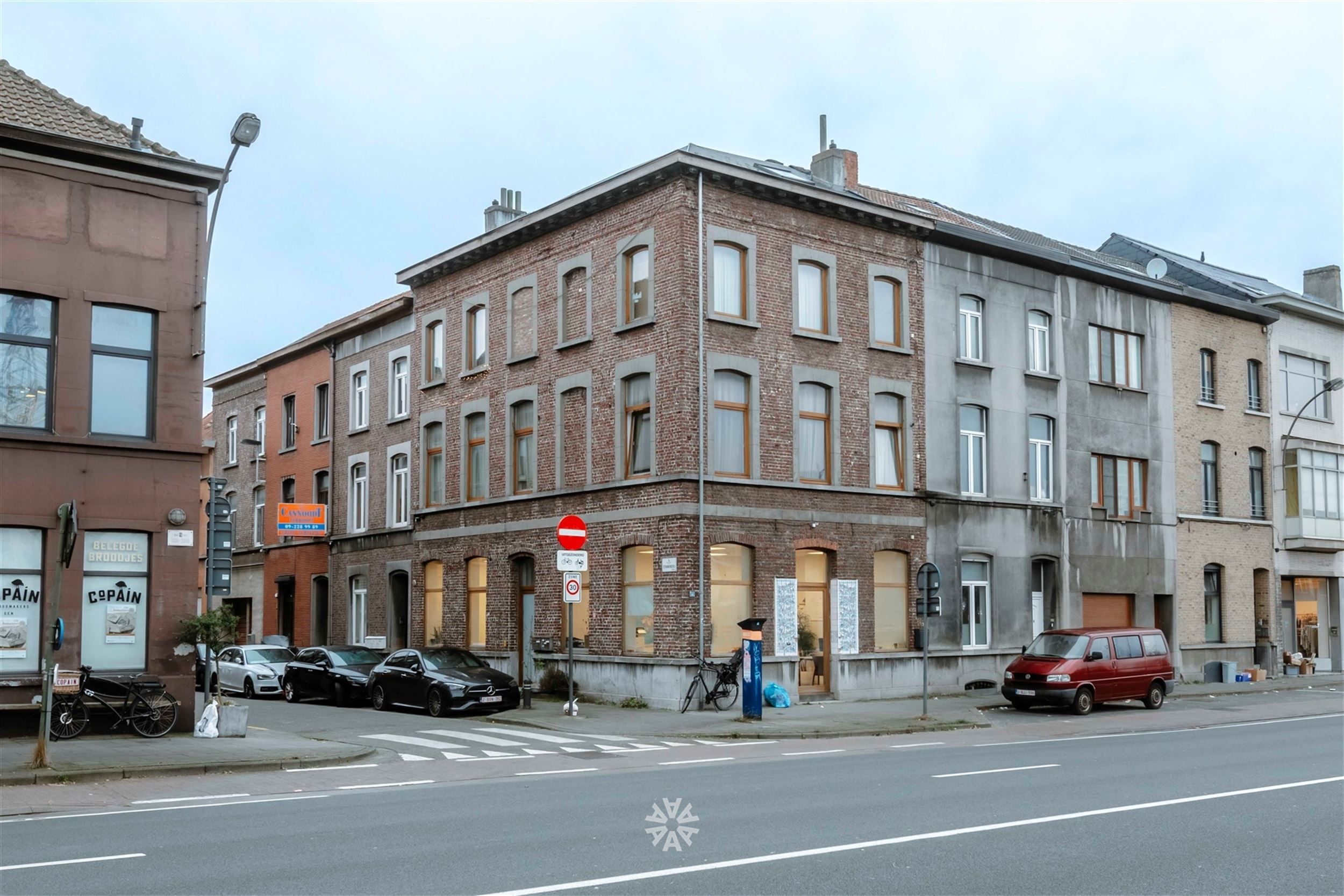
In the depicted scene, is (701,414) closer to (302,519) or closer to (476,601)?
(476,601)

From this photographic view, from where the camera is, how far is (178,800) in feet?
43.5

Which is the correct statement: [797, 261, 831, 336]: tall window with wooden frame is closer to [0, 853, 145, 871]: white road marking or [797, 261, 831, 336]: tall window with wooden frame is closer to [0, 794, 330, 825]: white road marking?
[0, 794, 330, 825]: white road marking

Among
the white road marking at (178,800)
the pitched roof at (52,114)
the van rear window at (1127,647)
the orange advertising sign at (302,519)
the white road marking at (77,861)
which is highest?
the pitched roof at (52,114)

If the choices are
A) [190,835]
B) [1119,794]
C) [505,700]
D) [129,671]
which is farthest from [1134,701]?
[190,835]

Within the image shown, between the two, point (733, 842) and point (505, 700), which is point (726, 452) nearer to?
point (505, 700)

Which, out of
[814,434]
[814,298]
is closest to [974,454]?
[814,434]

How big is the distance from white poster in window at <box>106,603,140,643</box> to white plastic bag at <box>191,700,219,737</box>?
1.69 m

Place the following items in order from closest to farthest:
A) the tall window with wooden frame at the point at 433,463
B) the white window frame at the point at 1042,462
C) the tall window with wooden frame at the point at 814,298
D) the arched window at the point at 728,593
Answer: the arched window at the point at 728,593
the tall window with wooden frame at the point at 814,298
the white window frame at the point at 1042,462
the tall window with wooden frame at the point at 433,463

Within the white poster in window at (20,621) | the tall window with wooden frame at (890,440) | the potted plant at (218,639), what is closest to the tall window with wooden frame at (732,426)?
the tall window with wooden frame at (890,440)

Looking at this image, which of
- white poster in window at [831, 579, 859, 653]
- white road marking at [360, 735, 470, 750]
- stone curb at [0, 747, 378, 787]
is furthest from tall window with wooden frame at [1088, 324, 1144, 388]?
stone curb at [0, 747, 378, 787]

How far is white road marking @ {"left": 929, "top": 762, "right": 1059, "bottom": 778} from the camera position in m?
14.4

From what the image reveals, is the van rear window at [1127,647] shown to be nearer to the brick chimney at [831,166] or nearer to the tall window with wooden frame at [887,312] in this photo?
the tall window with wooden frame at [887,312]

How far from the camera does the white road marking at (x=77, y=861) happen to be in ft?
30.0

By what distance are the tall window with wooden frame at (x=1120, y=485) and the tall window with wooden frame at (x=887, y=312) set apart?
780 cm
